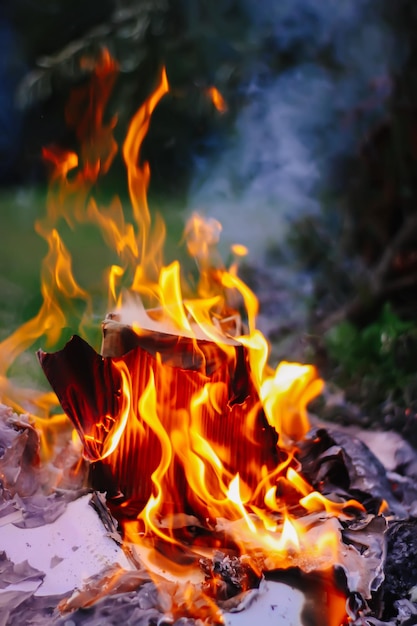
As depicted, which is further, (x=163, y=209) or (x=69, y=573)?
(x=163, y=209)

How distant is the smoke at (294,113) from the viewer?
11.0ft

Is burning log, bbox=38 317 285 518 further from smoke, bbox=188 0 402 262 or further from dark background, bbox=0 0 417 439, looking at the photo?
smoke, bbox=188 0 402 262

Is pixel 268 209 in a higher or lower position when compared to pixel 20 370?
higher

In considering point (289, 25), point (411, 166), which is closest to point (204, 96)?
point (289, 25)

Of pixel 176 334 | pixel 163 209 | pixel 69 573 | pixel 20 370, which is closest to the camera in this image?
pixel 69 573

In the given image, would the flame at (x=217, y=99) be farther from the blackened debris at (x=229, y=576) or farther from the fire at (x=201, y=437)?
the blackened debris at (x=229, y=576)

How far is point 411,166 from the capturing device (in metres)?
3.50

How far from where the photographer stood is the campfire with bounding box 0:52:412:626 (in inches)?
63.8

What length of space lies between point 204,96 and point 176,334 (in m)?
1.89

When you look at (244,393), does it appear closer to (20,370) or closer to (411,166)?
(20,370)

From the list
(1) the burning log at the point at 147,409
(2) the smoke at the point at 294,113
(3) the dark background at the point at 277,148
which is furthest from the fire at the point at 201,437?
(2) the smoke at the point at 294,113

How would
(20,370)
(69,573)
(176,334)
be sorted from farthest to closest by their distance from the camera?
(20,370)
(176,334)
(69,573)

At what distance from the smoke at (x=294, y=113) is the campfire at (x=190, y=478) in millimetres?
1319

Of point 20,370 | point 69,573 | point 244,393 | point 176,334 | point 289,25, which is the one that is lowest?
point 20,370
